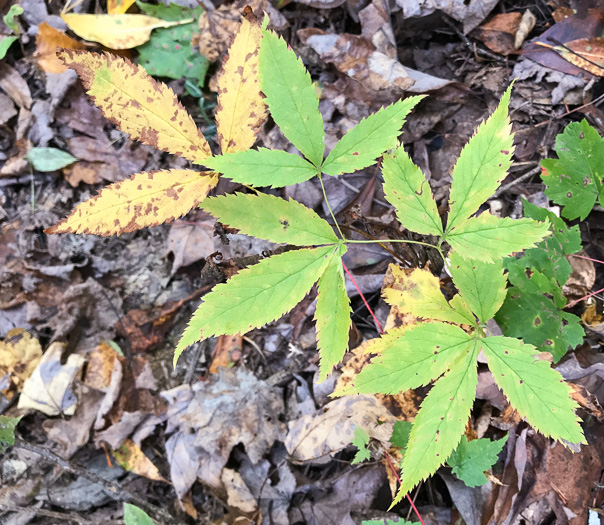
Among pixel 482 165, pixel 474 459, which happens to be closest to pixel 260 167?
pixel 482 165

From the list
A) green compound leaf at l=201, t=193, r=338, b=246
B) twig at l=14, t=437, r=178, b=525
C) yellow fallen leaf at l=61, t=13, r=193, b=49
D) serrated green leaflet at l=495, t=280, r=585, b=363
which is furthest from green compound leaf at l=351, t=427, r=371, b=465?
yellow fallen leaf at l=61, t=13, r=193, b=49

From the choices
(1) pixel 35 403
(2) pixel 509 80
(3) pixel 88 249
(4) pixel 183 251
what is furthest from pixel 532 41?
(1) pixel 35 403

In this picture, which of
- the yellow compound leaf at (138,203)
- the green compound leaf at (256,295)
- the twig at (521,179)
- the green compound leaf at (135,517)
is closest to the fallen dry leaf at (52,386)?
the green compound leaf at (135,517)

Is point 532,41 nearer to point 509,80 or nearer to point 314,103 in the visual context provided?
point 509,80

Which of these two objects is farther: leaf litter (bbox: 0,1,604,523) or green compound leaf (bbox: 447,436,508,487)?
leaf litter (bbox: 0,1,604,523)

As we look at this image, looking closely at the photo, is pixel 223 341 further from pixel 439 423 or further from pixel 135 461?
pixel 439 423

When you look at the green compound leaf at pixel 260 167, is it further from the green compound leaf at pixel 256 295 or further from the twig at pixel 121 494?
the twig at pixel 121 494

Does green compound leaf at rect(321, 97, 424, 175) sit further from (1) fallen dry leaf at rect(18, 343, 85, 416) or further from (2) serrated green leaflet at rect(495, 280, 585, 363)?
(1) fallen dry leaf at rect(18, 343, 85, 416)

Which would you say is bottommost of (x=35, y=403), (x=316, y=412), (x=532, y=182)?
(x=35, y=403)
